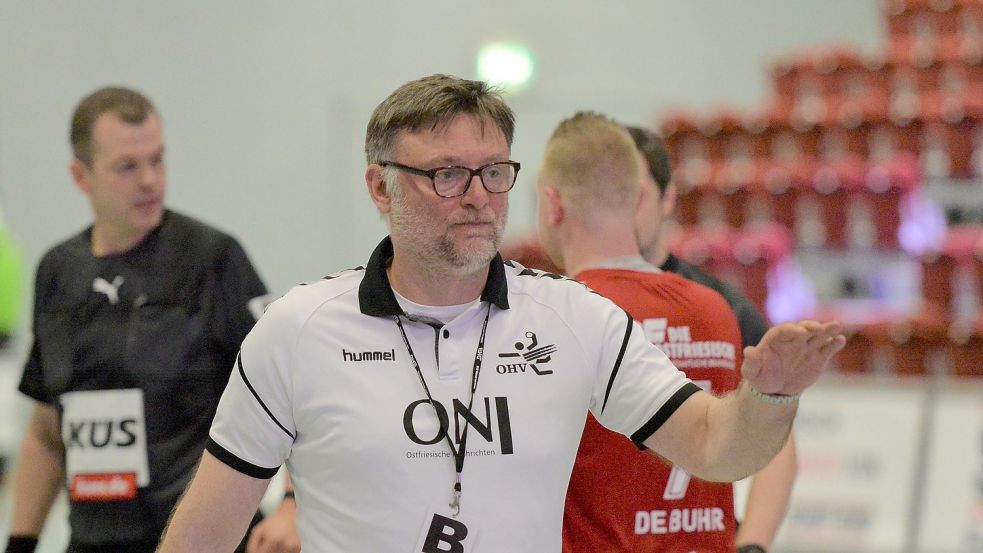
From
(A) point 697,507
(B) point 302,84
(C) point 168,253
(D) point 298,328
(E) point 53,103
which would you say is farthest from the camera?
(B) point 302,84

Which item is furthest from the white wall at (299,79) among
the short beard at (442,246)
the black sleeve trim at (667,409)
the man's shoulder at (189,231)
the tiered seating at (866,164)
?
the black sleeve trim at (667,409)

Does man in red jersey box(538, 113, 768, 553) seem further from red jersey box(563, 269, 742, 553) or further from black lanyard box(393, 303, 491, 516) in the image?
black lanyard box(393, 303, 491, 516)

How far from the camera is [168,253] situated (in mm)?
3242

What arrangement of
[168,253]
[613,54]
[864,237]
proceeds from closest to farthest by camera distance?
1. [168,253]
2. [864,237]
3. [613,54]

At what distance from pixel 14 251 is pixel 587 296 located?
26.0 ft

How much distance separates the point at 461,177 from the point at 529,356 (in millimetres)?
362

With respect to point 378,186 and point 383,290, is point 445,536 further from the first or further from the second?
point 378,186

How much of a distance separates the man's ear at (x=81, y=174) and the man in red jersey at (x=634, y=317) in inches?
52.5

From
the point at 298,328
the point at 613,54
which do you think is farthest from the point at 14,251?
the point at 298,328

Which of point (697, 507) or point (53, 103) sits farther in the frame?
point (53, 103)

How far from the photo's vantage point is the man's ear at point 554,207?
278cm

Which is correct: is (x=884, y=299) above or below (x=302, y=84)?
below

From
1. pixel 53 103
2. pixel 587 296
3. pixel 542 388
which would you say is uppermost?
pixel 53 103

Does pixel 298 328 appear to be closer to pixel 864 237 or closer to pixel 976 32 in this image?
pixel 864 237
